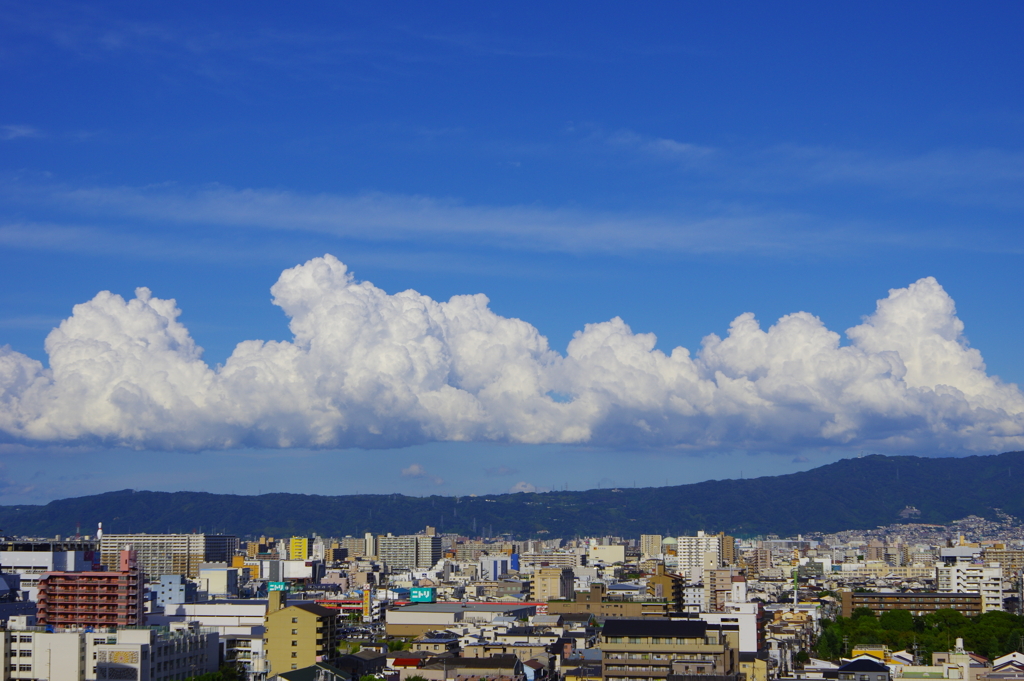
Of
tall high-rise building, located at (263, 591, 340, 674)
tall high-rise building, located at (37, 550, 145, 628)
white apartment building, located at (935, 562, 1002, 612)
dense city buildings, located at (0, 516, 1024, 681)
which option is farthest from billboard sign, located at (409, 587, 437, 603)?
tall high-rise building, located at (263, 591, 340, 674)

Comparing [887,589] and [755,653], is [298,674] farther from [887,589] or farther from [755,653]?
[887,589]

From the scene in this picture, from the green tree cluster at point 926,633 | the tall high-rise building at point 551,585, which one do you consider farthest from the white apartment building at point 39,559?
the green tree cluster at point 926,633

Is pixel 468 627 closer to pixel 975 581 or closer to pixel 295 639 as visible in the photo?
pixel 295 639

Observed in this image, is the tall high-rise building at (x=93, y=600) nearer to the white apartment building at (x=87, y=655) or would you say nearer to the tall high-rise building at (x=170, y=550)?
the white apartment building at (x=87, y=655)

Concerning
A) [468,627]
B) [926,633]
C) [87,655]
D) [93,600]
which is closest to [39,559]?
[93,600]

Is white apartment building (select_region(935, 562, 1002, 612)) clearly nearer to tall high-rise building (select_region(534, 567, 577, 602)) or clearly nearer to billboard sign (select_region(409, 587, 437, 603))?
tall high-rise building (select_region(534, 567, 577, 602))

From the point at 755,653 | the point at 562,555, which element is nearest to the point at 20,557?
the point at 755,653

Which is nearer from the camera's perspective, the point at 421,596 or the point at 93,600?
the point at 93,600
